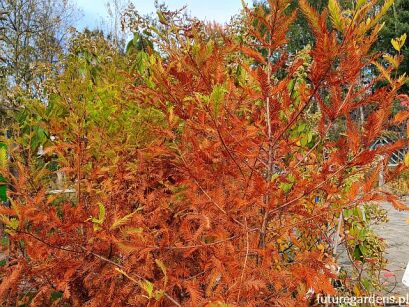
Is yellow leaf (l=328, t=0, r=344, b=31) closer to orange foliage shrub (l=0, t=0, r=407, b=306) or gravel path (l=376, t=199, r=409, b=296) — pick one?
orange foliage shrub (l=0, t=0, r=407, b=306)

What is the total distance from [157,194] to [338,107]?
878 mm

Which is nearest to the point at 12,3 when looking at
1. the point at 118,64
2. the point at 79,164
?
the point at 118,64

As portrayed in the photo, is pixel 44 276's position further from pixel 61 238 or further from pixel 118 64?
pixel 118 64

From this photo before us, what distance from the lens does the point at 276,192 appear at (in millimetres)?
1232

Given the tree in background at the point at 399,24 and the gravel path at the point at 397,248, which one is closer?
the gravel path at the point at 397,248

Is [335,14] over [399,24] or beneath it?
beneath

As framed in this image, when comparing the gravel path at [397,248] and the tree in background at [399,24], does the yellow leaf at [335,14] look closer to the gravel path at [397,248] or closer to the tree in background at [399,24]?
the gravel path at [397,248]

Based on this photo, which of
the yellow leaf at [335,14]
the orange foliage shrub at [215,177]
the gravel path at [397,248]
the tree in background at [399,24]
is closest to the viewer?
the yellow leaf at [335,14]

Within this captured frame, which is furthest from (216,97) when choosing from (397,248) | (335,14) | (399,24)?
(399,24)

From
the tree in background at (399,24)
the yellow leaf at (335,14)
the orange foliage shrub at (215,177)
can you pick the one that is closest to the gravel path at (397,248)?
the orange foliage shrub at (215,177)

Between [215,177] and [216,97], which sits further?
[215,177]

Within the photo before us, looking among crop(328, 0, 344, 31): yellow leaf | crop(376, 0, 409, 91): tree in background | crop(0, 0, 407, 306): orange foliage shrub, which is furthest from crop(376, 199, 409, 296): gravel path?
crop(376, 0, 409, 91): tree in background

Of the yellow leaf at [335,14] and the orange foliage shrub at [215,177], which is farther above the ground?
the yellow leaf at [335,14]

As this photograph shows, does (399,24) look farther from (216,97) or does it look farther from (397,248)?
(216,97)
